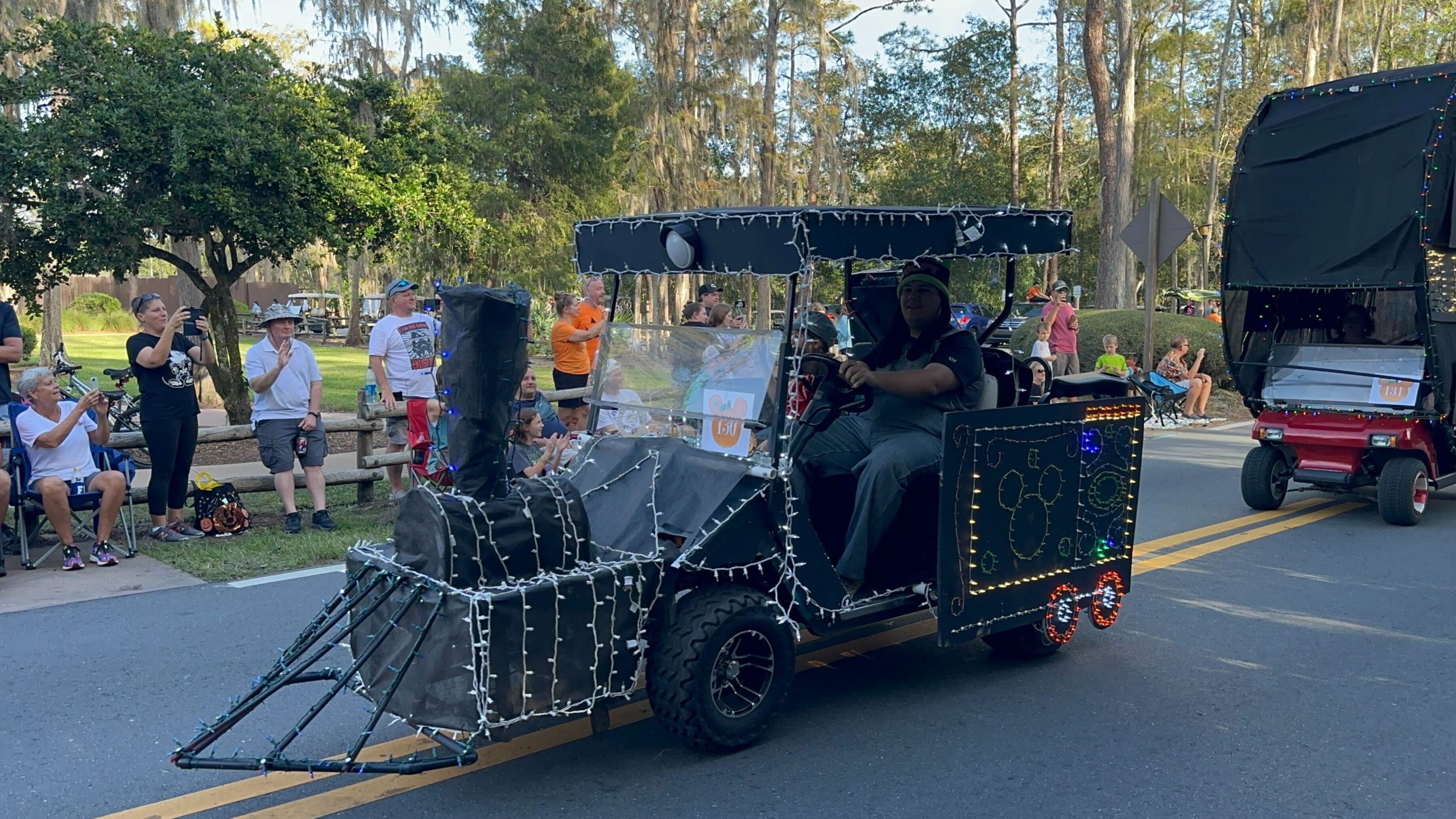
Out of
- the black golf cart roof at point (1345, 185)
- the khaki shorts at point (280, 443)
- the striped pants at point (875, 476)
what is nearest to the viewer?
the striped pants at point (875, 476)

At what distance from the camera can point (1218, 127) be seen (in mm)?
44312

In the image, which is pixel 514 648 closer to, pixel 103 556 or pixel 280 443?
pixel 103 556

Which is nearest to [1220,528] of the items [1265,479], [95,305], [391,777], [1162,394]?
[1265,479]

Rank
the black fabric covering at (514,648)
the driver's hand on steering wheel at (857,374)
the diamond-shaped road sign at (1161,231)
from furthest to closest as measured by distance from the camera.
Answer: the diamond-shaped road sign at (1161,231) → the driver's hand on steering wheel at (857,374) → the black fabric covering at (514,648)

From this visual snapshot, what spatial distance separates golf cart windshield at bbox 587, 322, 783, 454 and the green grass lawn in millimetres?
2097

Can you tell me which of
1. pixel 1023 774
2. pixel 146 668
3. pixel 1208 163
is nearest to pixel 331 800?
pixel 146 668

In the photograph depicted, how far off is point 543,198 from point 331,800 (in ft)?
85.6

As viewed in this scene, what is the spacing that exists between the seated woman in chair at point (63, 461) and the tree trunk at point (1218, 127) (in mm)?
40575

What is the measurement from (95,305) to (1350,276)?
130ft

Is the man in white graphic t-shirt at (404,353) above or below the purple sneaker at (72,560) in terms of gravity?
above

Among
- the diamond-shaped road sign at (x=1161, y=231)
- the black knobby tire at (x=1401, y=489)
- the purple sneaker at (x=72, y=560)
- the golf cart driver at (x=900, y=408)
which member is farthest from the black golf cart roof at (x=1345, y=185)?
the purple sneaker at (x=72, y=560)

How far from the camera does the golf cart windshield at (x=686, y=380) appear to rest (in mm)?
4809

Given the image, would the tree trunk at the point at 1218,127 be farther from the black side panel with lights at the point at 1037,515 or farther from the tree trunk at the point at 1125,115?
the black side panel with lights at the point at 1037,515

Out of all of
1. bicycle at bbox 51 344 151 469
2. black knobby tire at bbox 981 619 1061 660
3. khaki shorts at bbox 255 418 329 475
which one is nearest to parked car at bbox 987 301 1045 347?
bicycle at bbox 51 344 151 469
